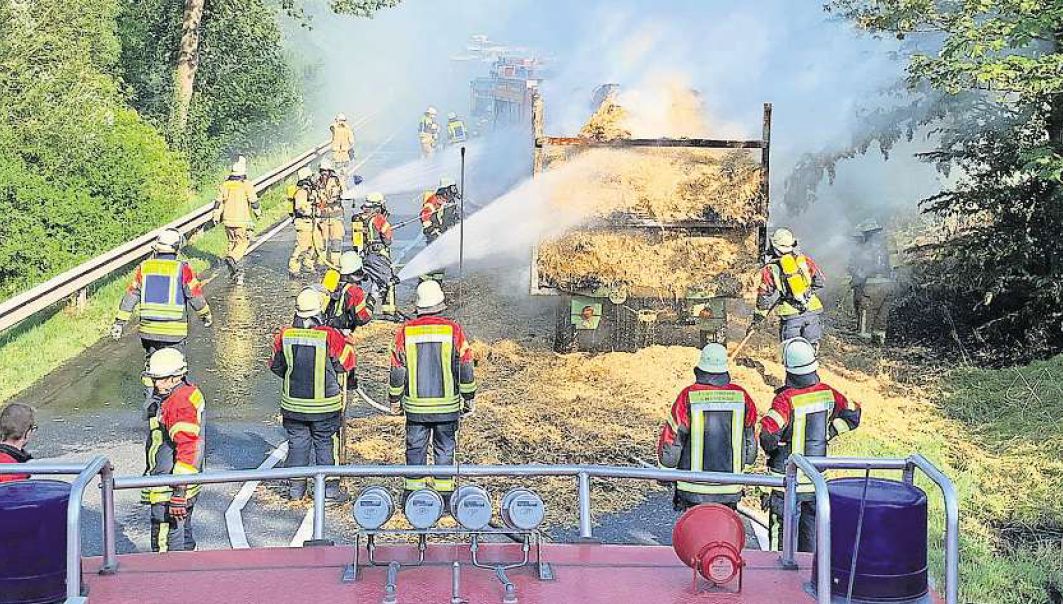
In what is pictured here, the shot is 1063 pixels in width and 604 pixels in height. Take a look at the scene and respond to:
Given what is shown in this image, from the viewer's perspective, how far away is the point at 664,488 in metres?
9.58

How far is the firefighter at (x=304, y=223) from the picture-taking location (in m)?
17.6

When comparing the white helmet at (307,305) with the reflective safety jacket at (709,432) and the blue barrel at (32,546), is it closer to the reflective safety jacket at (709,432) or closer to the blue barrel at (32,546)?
the reflective safety jacket at (709,432)

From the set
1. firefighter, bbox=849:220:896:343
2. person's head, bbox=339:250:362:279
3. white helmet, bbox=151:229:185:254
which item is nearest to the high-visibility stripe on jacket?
person's head, bbox=339:250:362:279

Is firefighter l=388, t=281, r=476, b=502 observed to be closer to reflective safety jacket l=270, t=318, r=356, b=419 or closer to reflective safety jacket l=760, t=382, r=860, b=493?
reflective safety jacket l=270, t=318, r=356, b=419

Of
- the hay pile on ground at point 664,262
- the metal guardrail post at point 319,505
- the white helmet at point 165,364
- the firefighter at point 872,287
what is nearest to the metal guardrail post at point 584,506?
the metal guardrail post at point 319,505

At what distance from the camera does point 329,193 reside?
59.5 ft

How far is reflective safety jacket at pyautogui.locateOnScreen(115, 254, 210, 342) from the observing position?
1100 cm

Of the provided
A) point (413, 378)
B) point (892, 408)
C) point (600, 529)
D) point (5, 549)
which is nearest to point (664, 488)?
point (600, 529)

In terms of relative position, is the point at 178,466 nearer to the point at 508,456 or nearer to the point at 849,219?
the point at 508,456

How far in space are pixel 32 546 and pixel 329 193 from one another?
14.5 m

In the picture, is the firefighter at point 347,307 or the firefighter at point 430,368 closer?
the firefighter at point 430,368

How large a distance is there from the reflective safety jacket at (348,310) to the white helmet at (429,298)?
2274 millimetres

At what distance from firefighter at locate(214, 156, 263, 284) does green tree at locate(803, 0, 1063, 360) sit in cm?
849

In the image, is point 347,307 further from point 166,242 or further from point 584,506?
point 584,506
